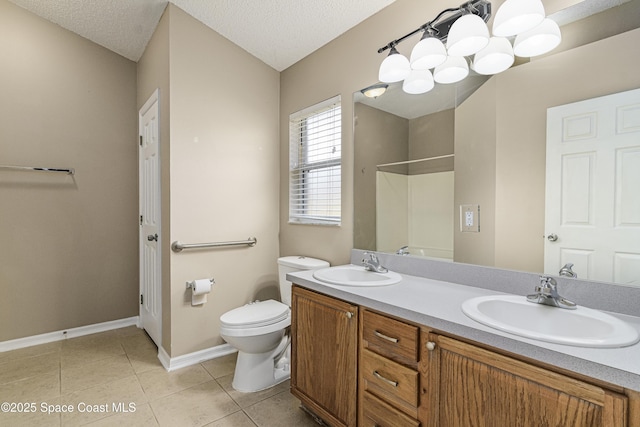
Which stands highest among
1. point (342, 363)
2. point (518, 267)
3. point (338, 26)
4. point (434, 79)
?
point (338, 26)

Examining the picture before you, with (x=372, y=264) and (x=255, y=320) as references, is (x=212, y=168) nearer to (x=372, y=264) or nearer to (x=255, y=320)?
(x=255, y=320)

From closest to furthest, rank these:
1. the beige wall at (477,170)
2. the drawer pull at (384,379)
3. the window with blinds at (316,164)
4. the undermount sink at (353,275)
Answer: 1. the drawer pull at (384,379)
2. the beige wall at (477,170)
3. the undermount sink at (353,275)
4. the window with blinds at (316,164)

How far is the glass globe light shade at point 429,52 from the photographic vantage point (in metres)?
1.45

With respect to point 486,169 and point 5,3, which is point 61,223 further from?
point 486,169

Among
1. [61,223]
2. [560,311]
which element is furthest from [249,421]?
[61,223]

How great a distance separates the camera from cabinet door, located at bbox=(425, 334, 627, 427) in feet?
2.35

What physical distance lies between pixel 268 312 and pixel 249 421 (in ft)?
1.92

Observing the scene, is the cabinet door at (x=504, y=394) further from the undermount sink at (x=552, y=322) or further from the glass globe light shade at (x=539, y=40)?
the glass globe light shade at (x=539, y=40)

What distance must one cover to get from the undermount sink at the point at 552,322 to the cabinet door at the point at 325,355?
53 centimetres

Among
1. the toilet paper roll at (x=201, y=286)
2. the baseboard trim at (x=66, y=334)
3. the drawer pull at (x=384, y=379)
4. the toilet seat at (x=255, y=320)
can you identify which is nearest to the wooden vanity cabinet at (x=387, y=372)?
the drawer pull at (x=384, y=379)

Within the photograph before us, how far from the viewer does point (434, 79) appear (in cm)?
162

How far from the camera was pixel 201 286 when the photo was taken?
217cm

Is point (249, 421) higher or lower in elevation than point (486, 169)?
lower

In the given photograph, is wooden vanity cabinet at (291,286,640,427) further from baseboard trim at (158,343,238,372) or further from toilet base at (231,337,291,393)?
baseboard trim at (158,343,238,372)
